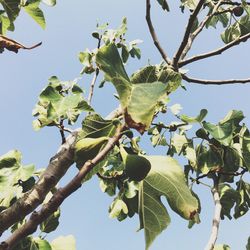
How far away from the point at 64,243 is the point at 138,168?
1524 millimetres

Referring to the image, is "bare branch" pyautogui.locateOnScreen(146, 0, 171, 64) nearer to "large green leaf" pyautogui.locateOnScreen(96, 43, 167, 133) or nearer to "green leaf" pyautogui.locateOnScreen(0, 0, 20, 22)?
"green leaf" pyautogui.locateOnScreen(0, 0, 20, 22)

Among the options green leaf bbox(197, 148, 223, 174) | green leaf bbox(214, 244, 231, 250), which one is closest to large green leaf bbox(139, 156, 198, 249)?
green leaf bbox(197, 148, 223, 174)

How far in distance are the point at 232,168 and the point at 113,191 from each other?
1.07m

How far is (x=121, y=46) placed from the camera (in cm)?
456

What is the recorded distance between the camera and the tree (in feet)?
4.38

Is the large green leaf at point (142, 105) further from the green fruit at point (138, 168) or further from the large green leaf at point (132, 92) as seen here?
the green fruit at point (138, 168)

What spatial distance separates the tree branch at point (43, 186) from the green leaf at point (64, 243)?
80 centimetres

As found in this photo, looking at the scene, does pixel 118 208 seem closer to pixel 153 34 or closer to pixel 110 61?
pixel 153 34

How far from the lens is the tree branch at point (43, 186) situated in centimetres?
175

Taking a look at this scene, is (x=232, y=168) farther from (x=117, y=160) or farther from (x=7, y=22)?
(x=7, y=22)

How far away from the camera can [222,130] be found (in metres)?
3.49

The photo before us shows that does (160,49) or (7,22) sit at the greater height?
(7,22)

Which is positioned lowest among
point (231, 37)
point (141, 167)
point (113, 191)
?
point (113, 191)

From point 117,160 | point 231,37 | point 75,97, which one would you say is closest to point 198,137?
point 117,160
